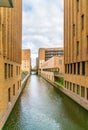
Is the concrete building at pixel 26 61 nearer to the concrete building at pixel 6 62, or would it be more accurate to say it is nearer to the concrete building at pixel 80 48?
the concrete building at pixel 80 48

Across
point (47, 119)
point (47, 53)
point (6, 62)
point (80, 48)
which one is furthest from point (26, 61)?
point (47, 119)

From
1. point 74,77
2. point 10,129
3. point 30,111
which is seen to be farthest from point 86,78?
point 10,129

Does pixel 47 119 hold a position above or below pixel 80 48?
below

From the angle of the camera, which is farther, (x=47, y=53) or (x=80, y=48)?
(x=47, y=53)

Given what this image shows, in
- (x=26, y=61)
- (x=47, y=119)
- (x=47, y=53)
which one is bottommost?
(x=47, y=119)

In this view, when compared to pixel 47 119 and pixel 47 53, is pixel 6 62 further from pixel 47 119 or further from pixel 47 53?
pixel 47 53

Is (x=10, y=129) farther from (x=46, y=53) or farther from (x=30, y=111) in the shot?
(x=46, y=53)

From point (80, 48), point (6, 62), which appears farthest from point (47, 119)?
point (80, 48)

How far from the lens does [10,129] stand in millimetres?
14367

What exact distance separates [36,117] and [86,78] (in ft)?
25.6

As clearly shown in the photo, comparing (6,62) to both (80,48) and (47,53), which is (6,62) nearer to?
(80,48)

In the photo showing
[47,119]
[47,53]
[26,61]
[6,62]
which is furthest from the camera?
[26,61]

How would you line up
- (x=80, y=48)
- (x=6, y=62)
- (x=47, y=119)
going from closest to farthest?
(x=47, y=119)
(x=6, y=62)
(x=80, y=48)

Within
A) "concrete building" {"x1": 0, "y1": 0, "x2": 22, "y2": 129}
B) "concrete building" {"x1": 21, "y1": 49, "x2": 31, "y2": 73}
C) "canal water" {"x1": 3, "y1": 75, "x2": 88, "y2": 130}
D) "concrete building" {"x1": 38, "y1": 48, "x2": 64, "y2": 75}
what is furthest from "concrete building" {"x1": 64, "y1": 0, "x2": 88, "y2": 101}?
"concrete building" {"x1": 21, "y1": 49, "x2": 31, "y2": 73}
